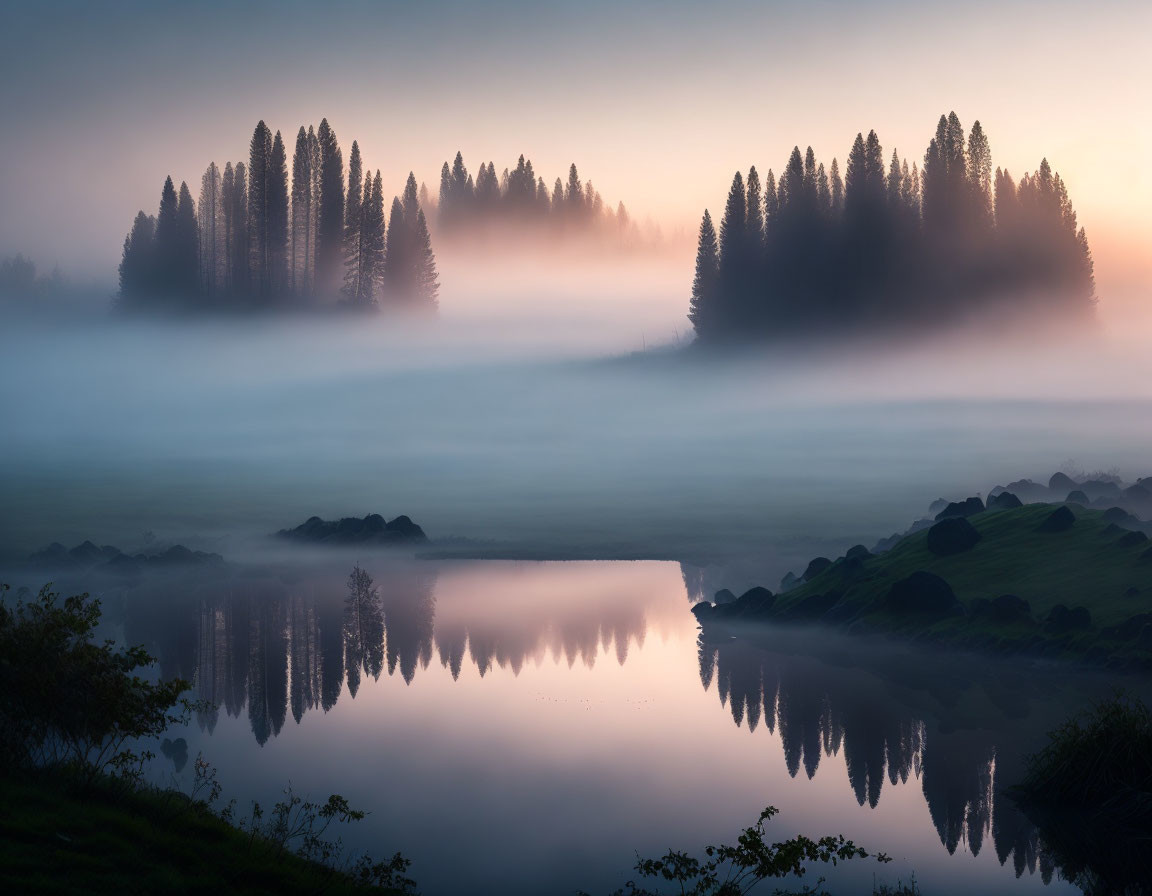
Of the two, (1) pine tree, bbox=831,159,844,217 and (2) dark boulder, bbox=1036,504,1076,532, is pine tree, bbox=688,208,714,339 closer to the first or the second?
(1) pine tree, bbox=831,159,844,217

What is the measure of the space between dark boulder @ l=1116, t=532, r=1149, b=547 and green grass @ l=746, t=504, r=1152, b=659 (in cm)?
47

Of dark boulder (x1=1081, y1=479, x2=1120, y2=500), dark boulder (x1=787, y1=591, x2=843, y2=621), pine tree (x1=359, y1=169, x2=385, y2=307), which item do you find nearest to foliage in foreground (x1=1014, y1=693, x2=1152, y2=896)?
dark boulder (x1=787, y1=591, x2=843, y2=621)

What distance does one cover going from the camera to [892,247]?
598 ft

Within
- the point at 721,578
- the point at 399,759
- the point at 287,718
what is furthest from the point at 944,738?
the point at 721,578

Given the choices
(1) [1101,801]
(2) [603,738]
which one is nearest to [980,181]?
(2) [603,738]

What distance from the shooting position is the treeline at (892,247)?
7082 inches

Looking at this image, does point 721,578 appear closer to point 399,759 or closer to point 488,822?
point 399,759

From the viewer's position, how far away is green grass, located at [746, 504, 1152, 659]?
72250mm

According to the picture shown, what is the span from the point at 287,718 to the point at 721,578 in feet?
298

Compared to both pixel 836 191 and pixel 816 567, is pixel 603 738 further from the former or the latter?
pixel 836 191

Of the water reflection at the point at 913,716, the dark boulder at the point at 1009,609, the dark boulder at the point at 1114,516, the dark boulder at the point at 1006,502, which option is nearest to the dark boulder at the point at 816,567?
the dark boulder at the point at 1006,502

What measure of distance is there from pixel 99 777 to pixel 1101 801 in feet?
117

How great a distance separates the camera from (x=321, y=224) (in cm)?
19875

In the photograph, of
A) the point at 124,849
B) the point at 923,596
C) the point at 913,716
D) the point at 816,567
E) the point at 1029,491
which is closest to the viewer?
the point at 124,849
